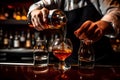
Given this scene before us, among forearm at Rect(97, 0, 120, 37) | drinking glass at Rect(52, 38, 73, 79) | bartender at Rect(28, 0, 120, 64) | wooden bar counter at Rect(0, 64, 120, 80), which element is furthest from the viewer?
bartender at Rect(28, 0, 120, 64)

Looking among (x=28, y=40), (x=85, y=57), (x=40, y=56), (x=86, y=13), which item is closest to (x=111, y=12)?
(x=86, y=13)

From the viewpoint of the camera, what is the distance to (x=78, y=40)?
187 centimetres

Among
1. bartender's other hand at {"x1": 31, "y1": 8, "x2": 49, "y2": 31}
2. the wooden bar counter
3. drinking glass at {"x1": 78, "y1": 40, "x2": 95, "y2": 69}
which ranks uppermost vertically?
bartender's other hand at {"x1": 31, "y1": 8, "x2": 49, "y2": 31}

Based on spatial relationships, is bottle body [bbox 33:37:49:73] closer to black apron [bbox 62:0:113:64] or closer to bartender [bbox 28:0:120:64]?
bartender [bbox 28:0:120:64]

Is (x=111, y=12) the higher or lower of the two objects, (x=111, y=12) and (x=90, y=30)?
the higher

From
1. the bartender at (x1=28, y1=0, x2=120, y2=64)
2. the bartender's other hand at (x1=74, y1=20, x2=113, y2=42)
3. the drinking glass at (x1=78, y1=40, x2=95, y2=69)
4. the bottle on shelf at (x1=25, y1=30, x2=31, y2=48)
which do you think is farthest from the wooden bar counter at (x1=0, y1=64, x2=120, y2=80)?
the bottle on shelf at (x1=25, y1=30, x2=31, y2=48)

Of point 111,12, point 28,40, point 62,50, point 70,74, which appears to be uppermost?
point 111,12

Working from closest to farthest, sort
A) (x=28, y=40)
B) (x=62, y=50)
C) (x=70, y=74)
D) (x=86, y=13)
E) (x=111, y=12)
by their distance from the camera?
1. (x=70, y=74)
2. (x=62, y=50)
3. (x=111, y=12)
4. (x=86, y=13)
5. (x=28, y=40)

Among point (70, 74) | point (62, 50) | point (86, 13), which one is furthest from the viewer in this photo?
point (86, 13)

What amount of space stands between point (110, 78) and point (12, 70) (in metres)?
0.52

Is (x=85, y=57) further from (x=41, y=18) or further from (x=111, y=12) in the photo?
(x=111, y=12)

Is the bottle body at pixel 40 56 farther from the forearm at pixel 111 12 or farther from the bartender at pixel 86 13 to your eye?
the forearm at pixel 111 12

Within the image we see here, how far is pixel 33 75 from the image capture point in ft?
3.62

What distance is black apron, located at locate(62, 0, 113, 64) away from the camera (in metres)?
1.81
